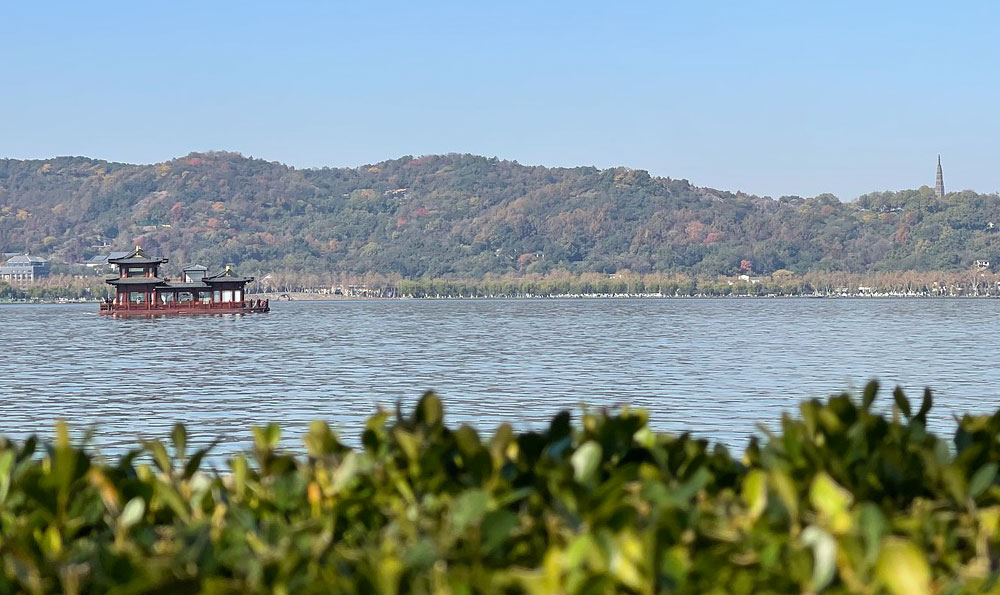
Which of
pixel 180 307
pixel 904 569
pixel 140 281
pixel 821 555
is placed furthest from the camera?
pixel 140 281

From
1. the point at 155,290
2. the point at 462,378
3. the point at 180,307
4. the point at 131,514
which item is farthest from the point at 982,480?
the point at 155,290

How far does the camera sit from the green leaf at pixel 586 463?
12.6 feet

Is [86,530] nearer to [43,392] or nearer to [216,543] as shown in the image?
[216,543]

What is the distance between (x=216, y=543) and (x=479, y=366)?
1643 inches

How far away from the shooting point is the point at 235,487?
4.62 metres

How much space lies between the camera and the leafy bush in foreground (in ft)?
9.87

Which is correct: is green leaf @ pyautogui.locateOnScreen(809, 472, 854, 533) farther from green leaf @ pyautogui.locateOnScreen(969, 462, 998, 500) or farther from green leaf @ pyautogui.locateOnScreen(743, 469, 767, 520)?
green leaf @ pyautogui.locateOnScreen(969, 462, 998, 500)

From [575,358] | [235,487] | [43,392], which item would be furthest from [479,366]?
[235,487]

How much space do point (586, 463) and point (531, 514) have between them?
0.74 ft

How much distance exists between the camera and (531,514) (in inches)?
154

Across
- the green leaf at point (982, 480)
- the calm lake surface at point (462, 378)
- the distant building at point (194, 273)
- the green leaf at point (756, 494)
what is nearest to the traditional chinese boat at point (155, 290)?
the distant building at point (194, 273)

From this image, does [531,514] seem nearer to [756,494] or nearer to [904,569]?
[756,494]

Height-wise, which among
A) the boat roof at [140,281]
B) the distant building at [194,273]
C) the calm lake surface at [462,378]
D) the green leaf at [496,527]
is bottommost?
the calm lake surface at [462,378]

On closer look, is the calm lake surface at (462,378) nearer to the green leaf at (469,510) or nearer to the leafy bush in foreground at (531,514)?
the leafy bush in foreground at (531,514)
